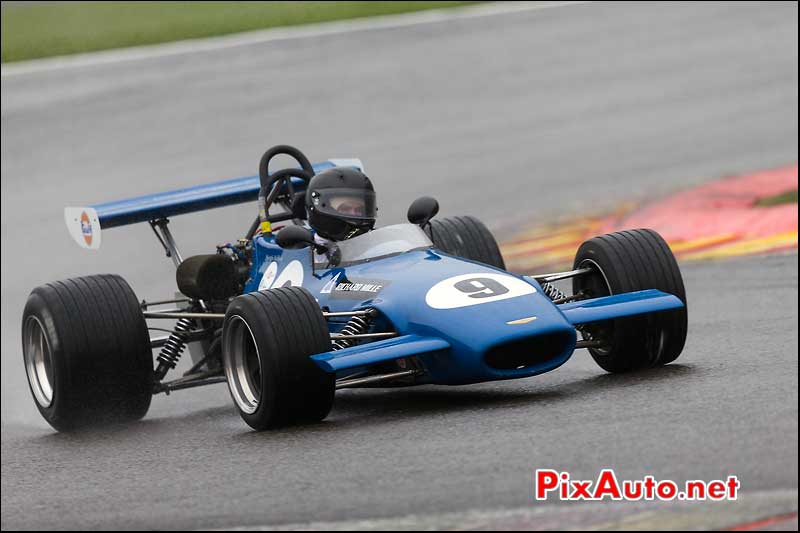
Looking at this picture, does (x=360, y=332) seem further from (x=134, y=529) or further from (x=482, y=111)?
(x=482, y=111)

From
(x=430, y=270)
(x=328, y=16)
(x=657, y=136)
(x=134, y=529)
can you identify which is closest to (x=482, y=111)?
(x=657, y=136)

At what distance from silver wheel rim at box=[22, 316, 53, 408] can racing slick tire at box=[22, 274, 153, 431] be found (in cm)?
10

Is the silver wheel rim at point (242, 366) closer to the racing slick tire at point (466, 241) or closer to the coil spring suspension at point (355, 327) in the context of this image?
the coil spring suspension at point (355, 327)

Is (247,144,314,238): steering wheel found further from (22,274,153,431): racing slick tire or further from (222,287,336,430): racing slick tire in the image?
(222,287,336,430): racing slick tire

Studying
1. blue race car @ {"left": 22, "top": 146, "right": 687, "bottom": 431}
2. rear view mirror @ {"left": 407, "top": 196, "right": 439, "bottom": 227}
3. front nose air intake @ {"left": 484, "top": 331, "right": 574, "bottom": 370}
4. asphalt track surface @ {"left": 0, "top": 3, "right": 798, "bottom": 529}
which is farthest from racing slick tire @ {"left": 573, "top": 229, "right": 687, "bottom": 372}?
rear view mirror @ {"left": 407, "top": 196, "right": 439, "bottom": 227}

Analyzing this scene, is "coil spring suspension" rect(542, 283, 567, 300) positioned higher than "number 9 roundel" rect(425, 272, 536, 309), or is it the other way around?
"number 9 roundel" rect(425, 272, 536, 309)

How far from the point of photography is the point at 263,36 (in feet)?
75.5

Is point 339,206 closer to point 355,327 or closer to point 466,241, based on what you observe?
point 355,327

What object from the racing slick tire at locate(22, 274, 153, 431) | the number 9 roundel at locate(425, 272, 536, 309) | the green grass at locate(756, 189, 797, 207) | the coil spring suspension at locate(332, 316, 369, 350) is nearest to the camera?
the number 9 roundel at locate(425, 272, 536, 309)

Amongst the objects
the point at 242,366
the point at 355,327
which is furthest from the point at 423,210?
the point at 242,366

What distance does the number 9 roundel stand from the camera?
276 inches

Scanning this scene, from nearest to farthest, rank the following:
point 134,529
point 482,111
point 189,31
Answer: point 134,529, point 482,111, point 189,31

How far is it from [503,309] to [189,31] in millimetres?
17532

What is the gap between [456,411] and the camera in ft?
22.7
